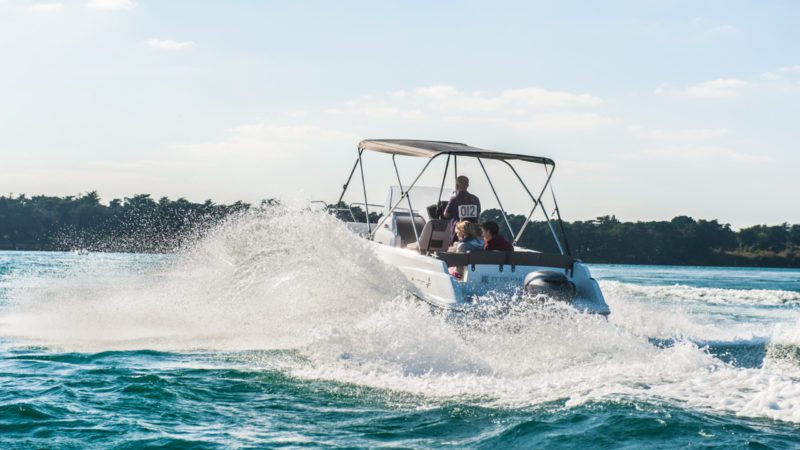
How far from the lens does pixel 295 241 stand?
1116cm

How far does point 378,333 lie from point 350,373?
71 cm

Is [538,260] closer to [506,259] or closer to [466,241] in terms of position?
[506,259]

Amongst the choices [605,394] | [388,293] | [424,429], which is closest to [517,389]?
[605,394]

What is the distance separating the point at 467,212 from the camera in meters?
10.5

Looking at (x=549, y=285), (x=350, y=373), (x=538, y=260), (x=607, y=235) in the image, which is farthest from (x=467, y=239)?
(x=607, y=235)

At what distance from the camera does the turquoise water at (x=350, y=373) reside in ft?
16.9

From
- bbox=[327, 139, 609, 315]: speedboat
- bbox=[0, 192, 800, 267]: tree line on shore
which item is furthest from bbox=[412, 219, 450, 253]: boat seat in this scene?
bbox=[0, 192, 800, 267]: tree line on shore

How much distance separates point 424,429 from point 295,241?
6.22 metres

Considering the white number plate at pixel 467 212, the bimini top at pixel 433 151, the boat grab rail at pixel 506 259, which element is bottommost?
the boat grab rail at pixel 506 259

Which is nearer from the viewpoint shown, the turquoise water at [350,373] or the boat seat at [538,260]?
the turquoise water at [350,373]

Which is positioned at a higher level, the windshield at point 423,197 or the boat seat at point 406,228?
the windshield at point 423,197

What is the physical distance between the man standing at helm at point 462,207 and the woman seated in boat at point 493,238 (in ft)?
3.06

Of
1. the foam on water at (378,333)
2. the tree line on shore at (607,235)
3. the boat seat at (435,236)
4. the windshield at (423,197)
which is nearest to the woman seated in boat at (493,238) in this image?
the boat seat at (435,236)

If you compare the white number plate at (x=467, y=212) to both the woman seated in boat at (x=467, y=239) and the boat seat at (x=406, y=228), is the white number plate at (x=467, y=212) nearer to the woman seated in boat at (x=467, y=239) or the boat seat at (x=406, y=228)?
the woman seated in boat at (x=467, y=239)
